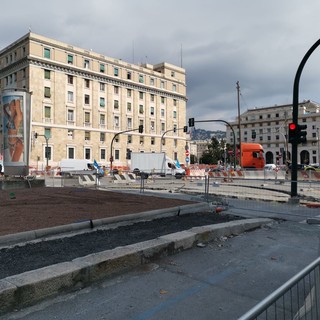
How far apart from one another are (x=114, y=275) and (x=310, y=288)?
2720 millimetres

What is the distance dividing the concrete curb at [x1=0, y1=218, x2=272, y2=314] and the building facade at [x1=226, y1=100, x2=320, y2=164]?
329 ft

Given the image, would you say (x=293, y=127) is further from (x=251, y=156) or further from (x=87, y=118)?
(x=87, y=118)

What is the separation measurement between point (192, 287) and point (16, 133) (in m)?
17.1

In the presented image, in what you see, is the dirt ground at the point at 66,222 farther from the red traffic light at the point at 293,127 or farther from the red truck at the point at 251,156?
the red truck at the point at 251,156

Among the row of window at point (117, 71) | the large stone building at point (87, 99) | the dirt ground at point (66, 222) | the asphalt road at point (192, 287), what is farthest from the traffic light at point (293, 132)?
the row of window at point (117, 71)

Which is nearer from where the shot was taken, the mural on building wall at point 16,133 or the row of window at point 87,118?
the mural on building wall at point 16,133

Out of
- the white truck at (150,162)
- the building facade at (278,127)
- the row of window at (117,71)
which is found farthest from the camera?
the building facade at (278,127)

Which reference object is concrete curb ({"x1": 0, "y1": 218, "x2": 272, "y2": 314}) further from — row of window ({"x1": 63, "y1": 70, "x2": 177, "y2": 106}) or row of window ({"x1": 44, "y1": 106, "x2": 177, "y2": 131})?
row of window ({"x1": 63, "y1": 70, "x2": 177, "y2": 106})

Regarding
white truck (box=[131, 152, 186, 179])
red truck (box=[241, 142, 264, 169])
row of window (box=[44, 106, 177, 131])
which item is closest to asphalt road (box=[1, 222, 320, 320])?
red truck (box=[241, 142, 264, 169])

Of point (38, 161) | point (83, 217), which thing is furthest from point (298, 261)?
point (38, 161)

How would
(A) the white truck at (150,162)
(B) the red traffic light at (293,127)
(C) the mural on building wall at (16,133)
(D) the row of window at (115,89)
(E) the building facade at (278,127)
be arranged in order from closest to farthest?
1. (B) the red traffic light at (293,127)
2. (C) the mural on building wall at (16,133)
3. (A) the white truck at (150,162)
4. (D) the row of window at (115,89)
5. (E) the building facade at (278,127)

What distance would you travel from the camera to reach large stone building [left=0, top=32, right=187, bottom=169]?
55.8 metres

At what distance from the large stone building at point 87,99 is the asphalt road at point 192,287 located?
45.9 metres

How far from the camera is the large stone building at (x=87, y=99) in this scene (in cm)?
5581
